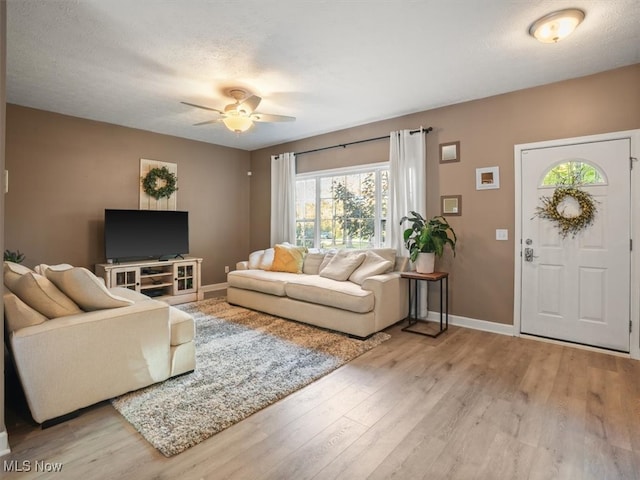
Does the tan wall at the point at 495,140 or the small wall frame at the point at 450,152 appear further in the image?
the small wall frame at the point at 450,152

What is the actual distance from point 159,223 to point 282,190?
2.03m

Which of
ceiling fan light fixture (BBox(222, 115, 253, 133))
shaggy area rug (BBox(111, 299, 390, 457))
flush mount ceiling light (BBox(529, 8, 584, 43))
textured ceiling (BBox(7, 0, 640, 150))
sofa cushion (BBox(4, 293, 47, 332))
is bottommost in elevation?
shaggy area rug (BBox(111, 299, 390, 457))

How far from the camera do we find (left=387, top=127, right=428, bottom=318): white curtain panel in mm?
4176

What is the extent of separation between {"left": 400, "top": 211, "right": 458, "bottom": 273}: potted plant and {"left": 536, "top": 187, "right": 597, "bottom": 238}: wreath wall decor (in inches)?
37.4

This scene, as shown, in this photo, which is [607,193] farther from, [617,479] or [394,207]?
[617,479]

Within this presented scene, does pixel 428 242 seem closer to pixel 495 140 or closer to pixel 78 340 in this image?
pixel 495 140

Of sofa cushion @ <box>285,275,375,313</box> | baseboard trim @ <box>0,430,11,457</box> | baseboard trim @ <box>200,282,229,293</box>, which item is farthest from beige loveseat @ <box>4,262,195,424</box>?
baseboard trim @ <box>200,282,229,293</box>

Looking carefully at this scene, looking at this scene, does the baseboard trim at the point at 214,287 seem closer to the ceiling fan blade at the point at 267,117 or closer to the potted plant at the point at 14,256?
the potted plant at the point at 14,256

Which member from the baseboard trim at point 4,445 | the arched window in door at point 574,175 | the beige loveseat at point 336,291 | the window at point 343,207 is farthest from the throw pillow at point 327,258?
the baseboard trim at point 4,445

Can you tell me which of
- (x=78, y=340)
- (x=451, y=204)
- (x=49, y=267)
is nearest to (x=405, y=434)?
(x=78, y=340)

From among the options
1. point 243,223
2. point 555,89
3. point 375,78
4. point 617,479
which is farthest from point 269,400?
point 243,223

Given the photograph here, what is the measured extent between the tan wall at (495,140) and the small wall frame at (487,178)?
4 cm

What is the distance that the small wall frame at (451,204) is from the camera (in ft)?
13.0

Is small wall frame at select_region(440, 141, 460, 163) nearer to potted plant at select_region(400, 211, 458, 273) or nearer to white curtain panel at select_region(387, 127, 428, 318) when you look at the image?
white curtain panel at select_region(387, 127, 428, 318)
